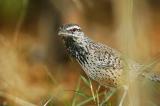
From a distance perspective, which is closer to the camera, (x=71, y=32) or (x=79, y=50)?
(x=71, y=32)

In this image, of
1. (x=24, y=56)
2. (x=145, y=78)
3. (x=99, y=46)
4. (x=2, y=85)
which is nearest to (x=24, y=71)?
(x=24, y=56)

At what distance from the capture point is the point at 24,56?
11.3 meters

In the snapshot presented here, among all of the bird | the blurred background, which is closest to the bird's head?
the bird

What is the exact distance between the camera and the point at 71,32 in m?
6.53

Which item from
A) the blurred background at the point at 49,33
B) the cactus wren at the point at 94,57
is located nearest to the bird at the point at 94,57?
the cactus wren at the point at 94,57

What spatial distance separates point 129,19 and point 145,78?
2.94 feet

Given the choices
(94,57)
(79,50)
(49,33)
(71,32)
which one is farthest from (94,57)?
(49,33)

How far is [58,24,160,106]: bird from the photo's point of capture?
6520 mm

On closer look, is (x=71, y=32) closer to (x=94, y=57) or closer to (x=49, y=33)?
(x=94, y=57)

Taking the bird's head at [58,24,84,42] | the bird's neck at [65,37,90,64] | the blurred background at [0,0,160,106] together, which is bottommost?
the blurred background at [0,0,160,106]

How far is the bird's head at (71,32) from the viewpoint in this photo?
21.1 feet

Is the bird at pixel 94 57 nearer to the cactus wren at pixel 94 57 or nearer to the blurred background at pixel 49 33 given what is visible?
the cactus wren at pixel 94 57

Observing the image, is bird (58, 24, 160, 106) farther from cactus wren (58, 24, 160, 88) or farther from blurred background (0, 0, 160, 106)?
blurred background (0, 0, 160, 106)

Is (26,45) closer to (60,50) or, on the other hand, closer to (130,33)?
(60,50)
